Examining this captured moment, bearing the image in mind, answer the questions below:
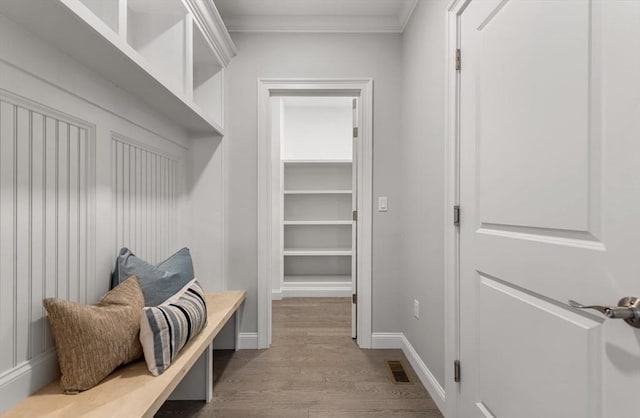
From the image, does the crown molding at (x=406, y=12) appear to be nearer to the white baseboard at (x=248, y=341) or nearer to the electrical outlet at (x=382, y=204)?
the electrical outlet at (x=382, y=204)

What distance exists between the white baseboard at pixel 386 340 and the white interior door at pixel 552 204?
1076 millimetres

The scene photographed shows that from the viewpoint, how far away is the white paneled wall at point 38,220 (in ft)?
3.25

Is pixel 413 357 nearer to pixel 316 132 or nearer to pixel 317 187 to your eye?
pixel 317 187

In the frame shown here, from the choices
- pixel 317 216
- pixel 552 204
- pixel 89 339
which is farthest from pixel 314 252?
pixel 552 204

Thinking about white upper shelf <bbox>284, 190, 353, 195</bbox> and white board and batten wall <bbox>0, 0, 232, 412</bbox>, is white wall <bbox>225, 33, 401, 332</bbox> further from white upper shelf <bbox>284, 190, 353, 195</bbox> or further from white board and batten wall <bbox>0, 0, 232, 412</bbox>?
white upper shelf <bbox>284, 190, 353, 195</bbox>

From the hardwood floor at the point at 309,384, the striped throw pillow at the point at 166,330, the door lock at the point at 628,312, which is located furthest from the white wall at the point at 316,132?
the door lock at the point at 628,312

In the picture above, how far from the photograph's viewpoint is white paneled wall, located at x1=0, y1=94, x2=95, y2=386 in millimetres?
991

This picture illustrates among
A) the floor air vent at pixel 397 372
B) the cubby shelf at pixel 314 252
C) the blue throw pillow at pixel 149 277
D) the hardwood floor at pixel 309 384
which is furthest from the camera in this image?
the cubby shelf at pixel 314 252

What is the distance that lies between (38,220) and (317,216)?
3384 millimetres

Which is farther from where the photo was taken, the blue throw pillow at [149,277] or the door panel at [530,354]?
the blue throw pillow at [149,277]

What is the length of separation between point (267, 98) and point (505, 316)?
2.18 m

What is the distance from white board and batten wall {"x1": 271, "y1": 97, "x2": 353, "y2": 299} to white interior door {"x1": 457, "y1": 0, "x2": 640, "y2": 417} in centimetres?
290

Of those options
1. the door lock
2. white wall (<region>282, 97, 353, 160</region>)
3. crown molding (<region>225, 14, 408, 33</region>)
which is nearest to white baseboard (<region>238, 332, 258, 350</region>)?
the door lock

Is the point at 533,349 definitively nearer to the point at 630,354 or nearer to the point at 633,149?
the point at 630,354
